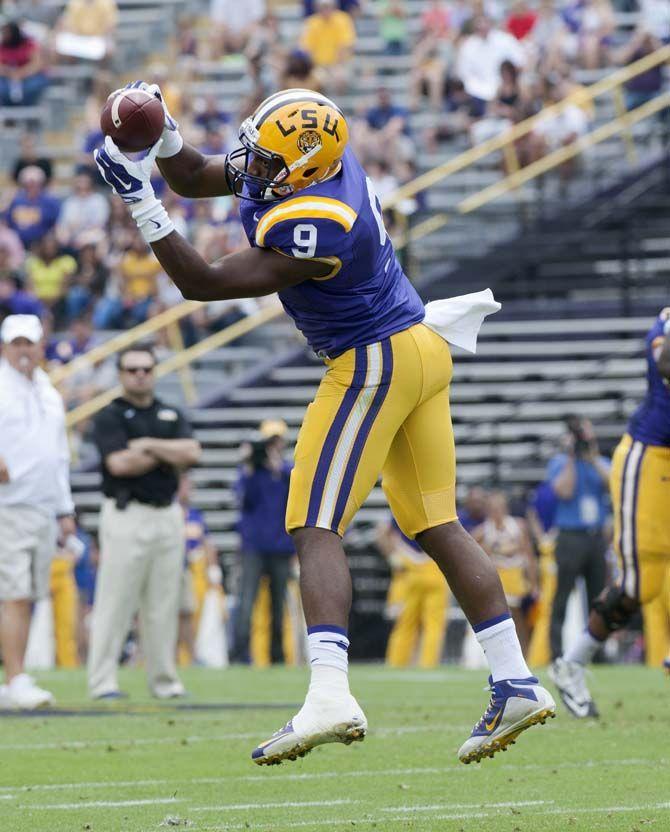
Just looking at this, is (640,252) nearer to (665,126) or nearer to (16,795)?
(665,126)

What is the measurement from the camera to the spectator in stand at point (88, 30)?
76.2 ft

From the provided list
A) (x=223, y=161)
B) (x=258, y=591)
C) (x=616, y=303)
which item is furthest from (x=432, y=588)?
(x=223, y=161)

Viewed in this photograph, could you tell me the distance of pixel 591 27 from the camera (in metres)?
20.4

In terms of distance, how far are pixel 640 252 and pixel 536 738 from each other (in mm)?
11700

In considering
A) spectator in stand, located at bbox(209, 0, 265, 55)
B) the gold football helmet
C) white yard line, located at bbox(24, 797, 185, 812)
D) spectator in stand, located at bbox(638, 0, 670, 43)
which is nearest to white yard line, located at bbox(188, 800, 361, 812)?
white yard line, located at bbox(24, 797, 185, 812)

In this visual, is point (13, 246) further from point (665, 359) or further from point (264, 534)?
point (665, 359)

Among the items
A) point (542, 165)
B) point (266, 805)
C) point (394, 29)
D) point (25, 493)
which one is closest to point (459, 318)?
point (266, 805)

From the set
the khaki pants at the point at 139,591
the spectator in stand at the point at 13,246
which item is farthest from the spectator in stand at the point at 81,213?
the khaki pants at the point at 139,591

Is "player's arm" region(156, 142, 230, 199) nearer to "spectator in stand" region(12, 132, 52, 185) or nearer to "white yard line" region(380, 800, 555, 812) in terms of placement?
"white yard line" region(380, 800, 555, 812)

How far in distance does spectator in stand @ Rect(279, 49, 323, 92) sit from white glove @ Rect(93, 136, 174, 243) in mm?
13671

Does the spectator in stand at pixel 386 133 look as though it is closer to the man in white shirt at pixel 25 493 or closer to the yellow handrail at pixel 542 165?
the yellow handrail at pixel 542 165

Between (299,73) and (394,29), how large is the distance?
2934 mm

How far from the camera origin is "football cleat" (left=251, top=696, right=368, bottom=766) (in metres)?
5.60

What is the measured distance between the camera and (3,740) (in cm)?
802
